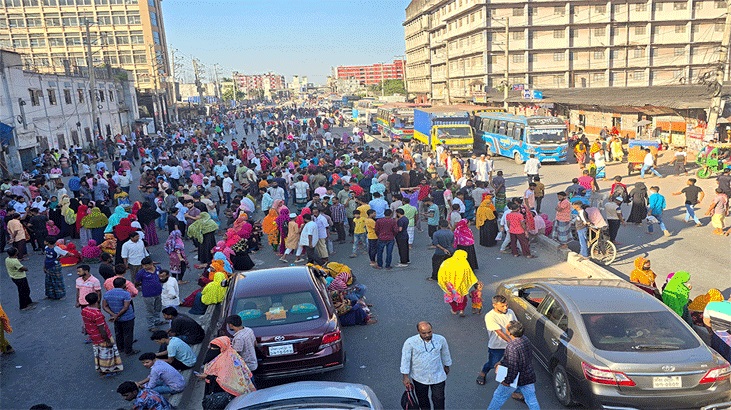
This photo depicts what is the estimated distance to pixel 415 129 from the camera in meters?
39.0

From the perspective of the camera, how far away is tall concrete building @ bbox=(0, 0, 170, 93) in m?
88.2

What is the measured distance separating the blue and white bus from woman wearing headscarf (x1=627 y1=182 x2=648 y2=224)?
12.2 metres

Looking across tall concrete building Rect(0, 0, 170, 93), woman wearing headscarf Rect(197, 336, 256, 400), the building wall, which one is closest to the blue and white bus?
woman wearing headscarf Rect(197, 336, 256, 400)

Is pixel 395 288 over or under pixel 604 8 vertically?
under

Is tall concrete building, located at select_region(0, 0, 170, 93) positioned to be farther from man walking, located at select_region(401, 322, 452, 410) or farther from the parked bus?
man walking, located at select_region(401, 322, 452, 410)

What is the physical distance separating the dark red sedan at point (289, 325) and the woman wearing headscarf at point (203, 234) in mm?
5680

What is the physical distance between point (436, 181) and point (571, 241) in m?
5.06

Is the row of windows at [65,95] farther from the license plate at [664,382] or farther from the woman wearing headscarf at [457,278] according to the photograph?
the license plate at [664,382]

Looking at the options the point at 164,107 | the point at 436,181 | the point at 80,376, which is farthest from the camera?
the point at 164,107

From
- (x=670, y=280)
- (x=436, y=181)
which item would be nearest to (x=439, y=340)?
(x=670, y=280)

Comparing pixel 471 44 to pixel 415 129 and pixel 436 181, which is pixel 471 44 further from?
pixel 436 181

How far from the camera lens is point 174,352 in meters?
7.24

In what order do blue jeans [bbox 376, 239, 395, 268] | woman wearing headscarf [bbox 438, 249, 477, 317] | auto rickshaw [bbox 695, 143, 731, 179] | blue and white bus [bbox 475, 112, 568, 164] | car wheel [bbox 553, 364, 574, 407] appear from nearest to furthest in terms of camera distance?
car wheel [bbox 553, 364, 574, 407], woman wearing headscarf [bbox 438, 249, 477, 317], blue jeans [bbox 376, 239, 395, 268], auto rickshaw [bbox 695, 143, 731, 179], blue and white bus [bbox 475, 112, 568, 164]

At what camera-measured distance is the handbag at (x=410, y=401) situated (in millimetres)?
6105
